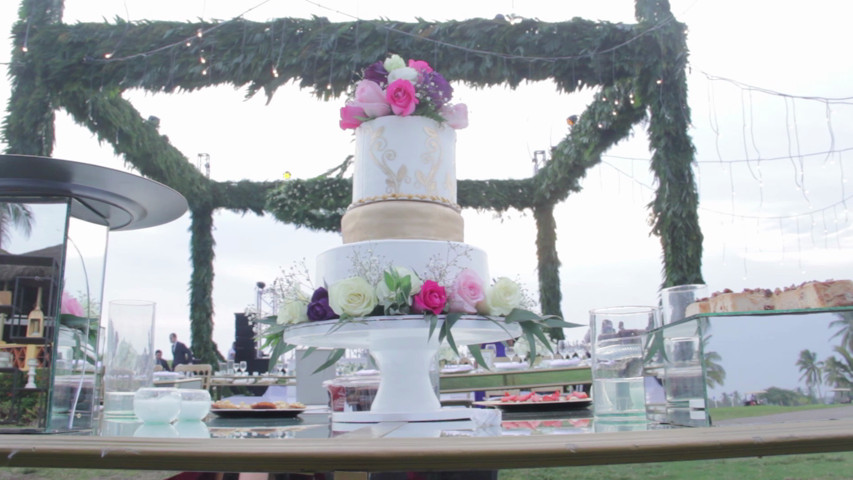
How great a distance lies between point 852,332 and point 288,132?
10083 mm

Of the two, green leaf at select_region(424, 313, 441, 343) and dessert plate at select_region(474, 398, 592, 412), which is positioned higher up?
green leaf at select_region(424, 313, 441, 343)

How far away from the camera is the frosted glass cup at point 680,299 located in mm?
1523

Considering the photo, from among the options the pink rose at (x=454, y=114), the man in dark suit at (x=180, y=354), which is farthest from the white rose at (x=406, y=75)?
the man in dark suit at (x=180, y=354)

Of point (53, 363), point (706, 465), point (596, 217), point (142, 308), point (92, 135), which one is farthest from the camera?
point (596, 217)

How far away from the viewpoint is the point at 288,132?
10.5m

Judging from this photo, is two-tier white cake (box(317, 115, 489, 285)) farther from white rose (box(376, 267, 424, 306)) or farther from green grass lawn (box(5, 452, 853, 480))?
green grass lawn (box(5, 452, 853, 480))

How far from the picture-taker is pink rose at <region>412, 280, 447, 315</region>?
1.57 metres

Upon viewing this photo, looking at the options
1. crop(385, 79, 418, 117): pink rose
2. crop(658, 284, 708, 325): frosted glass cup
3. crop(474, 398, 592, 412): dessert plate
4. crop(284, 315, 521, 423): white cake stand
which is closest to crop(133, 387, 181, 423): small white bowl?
crop(284, 315, 521, 423): white cake stand

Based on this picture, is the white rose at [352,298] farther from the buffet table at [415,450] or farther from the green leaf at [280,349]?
the buffet table at [415,450]

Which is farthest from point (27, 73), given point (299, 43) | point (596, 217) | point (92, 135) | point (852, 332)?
point (596, 217)

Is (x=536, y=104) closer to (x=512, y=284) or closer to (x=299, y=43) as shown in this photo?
(x=299, y=43)

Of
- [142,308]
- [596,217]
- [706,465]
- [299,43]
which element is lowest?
[706,465]

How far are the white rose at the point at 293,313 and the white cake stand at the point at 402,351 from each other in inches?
1.1

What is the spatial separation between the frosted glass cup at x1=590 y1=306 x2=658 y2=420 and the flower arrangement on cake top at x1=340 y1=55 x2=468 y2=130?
3.64 ft
